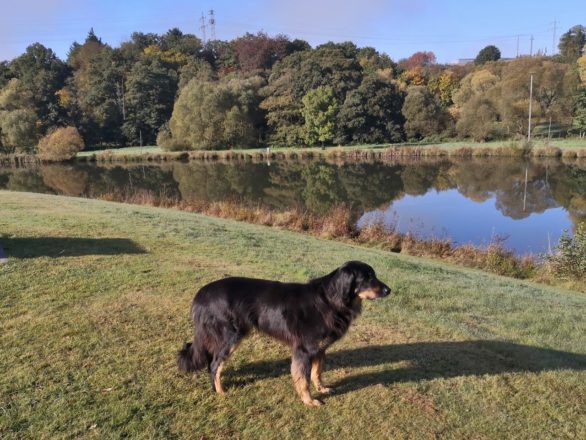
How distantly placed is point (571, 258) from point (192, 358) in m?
10.7

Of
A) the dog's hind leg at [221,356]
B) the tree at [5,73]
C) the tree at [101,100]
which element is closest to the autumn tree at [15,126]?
the tree at [101,100]

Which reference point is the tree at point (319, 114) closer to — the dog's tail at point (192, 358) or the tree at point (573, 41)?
the tree at point (573, 41)

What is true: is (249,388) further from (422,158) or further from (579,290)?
(422,158)

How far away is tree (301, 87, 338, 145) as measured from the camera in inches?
2235

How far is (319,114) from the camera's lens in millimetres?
56625

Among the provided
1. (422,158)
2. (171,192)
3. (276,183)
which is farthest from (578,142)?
(171,192)

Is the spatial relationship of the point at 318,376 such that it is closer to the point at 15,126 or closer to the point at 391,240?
the point at 391,240

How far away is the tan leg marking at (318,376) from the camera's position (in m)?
4.15

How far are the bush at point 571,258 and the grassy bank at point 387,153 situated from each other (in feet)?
112

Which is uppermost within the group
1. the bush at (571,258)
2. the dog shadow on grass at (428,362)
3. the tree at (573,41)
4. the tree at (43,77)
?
the tree at (573,41)

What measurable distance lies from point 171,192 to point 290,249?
721 inches

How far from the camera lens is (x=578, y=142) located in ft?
155

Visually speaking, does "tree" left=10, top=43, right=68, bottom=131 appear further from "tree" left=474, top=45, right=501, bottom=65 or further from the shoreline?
"tree" left=474, top=45, right=501, bottom=65

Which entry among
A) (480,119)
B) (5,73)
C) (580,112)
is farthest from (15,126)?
(580,112)
